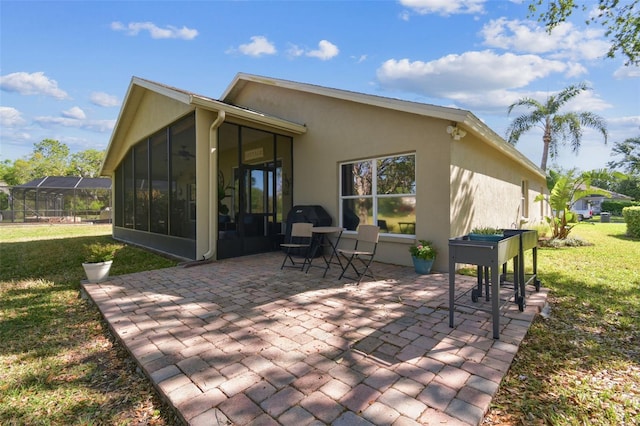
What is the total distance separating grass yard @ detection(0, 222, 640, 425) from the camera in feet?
6.81

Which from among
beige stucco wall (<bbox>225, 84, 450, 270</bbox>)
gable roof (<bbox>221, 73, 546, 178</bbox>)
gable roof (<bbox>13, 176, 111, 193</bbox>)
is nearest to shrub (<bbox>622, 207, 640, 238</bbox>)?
gable roof (<bbox>221, 73, 546, 178</bbox>)

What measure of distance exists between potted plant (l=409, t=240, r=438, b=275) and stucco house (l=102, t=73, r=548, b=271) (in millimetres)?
330

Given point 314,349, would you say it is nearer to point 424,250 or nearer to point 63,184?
point 424,250

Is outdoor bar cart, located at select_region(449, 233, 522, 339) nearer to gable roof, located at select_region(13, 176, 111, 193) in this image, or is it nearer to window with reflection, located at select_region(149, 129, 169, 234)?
window with reflection, located at select_region(149, 129, 169, 234)

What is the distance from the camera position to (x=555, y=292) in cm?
482

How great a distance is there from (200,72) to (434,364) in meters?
13.6

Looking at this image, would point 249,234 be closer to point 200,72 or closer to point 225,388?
point 225,388

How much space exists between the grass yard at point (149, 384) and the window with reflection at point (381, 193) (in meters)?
2.98

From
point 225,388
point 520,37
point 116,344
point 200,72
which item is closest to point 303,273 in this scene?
point 116,344

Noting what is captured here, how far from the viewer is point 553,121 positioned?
2002cm

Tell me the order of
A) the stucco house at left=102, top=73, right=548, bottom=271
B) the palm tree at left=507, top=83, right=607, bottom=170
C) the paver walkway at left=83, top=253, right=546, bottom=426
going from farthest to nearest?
1. the palm tree at left=507, top=83, right=607, bottom=170
2. the stucco house at left=102, top=73, right=548, bottom=271
3. the paver walkway at left=83, top=253, right=546, bottom=426

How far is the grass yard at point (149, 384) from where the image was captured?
81.7 inches

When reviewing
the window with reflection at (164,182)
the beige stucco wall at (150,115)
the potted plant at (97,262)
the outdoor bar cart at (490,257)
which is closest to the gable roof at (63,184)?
the beige stucco wall at (150,115)

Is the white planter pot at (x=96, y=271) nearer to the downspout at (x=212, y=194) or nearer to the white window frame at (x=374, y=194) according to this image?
the downspout at (x=212, y=194)
